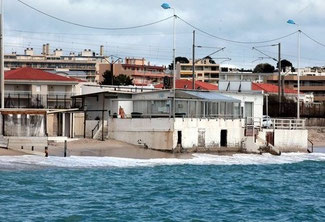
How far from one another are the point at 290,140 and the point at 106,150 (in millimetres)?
22714

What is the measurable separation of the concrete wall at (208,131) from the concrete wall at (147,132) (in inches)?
27.6

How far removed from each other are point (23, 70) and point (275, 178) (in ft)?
163

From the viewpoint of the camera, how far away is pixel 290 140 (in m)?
74.2

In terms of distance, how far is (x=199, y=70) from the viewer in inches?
7736

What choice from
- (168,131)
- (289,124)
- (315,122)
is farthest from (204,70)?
(168,131)

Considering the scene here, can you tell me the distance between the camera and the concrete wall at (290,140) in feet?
240

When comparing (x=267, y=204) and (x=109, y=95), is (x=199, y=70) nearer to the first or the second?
(x=109, y=95)

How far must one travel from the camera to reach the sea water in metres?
31.5

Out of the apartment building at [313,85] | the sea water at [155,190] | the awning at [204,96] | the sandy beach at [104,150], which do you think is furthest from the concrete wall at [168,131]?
the apartment building at [313,85]

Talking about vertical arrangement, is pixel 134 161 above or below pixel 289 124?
A: below

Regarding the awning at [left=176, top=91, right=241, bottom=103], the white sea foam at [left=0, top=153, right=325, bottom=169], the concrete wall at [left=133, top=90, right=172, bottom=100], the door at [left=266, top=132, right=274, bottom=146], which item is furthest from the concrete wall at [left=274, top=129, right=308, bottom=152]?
the concrete wall at [left=133, top=90, right=172, bottom=100]

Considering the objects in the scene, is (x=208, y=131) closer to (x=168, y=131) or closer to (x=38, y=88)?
(x=168, y=131)

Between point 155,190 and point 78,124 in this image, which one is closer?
point 155,190

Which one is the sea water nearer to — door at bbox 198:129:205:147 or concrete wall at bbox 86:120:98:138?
door at bbox 198:129:205:147
